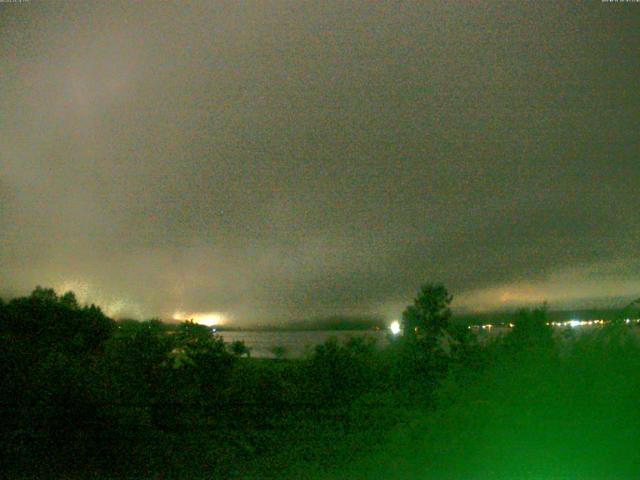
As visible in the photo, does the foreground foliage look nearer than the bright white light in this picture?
Yes

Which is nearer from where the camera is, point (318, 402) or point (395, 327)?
point (318, 402)

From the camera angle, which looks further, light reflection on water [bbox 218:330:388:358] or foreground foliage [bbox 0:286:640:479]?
light reflection on water [bbox 218:330:388:358]

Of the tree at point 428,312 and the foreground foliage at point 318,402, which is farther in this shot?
the tree at point 428,312

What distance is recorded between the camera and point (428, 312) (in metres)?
21.9

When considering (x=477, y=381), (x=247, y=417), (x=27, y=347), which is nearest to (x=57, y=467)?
(x=247, y=417)

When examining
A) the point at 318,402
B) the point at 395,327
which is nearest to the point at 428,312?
the point at 395,327

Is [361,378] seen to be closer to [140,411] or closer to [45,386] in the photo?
[140,411]

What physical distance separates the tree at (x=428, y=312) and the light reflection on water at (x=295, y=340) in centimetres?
155

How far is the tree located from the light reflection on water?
1554mm

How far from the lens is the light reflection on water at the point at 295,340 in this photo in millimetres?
22141

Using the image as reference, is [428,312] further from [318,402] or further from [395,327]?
[318,402]

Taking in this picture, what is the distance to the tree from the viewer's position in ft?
71.0

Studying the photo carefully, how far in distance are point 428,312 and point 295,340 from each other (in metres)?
5.97

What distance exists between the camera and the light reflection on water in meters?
22.1
